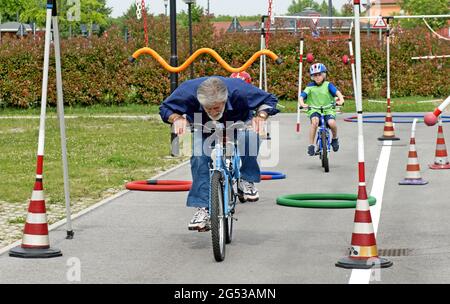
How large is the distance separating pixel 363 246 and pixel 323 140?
8.34 meters

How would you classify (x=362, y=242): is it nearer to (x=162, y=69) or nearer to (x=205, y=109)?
(x=205, y=109)

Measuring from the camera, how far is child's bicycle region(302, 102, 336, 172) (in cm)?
1744

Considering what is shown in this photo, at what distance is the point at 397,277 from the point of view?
8773 millimetres

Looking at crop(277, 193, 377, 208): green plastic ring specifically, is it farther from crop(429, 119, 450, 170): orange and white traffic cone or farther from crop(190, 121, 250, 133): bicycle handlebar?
crop(429, 119, 450, 170): orange and white traffic cone

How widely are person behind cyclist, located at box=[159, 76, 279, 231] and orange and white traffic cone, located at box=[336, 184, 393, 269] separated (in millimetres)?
1537

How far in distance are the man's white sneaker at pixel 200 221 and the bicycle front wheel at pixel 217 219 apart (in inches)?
22.9

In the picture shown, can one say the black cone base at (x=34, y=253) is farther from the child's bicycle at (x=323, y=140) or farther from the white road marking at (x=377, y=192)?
the child's bicycle at (x=323, y=140)

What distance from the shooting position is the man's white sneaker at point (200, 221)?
10.3m

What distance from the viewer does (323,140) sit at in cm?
1767

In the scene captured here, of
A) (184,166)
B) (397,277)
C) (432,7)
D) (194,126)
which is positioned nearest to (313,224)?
(194,126)

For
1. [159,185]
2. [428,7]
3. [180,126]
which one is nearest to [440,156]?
[159,185]

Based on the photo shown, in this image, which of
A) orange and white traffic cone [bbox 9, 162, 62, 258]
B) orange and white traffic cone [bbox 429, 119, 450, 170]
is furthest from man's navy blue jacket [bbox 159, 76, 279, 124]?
orange and white traffic cone [bbox 429, 119, 450, 170]
